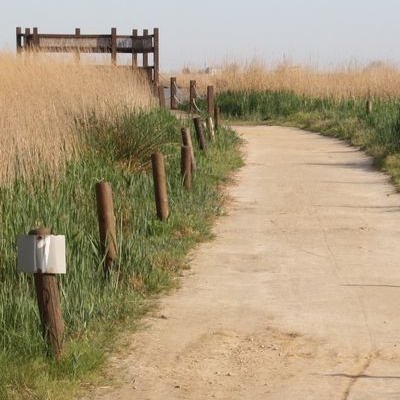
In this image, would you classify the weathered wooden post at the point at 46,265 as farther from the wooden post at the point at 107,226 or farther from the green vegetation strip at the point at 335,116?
the green vegetation strip at the point at 335,116

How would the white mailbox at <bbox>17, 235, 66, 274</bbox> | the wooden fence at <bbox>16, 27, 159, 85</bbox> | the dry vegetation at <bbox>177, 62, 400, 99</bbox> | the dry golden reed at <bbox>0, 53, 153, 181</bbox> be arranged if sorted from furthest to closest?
the dry vegetation at <bbox>177, 62, 400, 99</bbox>, the wooden fence at <bbox>16, 27, 159, 85</bbox>, the dry golden reed at <bbox>0, 53, 153, 181</bbox>, the white mailbox at <bbox>17, 235, 66, 274</bbox>

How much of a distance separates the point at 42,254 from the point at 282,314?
2.15 metres

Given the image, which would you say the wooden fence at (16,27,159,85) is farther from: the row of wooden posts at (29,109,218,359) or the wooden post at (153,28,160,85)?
the row of wooden posts at (29,109,218,359)

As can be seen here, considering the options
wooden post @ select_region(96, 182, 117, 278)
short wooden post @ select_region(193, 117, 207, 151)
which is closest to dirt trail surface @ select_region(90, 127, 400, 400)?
wooden post @ select_region(96, 182, 117, 278)

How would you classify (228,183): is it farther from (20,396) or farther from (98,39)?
(98,39)

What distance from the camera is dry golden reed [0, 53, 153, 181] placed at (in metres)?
9.55

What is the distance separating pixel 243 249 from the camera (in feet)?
32.7

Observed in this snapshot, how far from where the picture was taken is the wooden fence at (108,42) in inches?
1107

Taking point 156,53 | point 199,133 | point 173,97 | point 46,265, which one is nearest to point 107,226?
point 46,265

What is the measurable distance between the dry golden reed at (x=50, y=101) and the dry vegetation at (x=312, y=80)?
481 inches

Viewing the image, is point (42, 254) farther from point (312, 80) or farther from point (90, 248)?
point (312, 80)

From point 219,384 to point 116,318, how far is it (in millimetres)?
1416

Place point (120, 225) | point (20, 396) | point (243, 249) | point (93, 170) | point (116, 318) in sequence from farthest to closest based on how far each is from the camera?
point (93, 170) → point (243, 249) → point (120, 225) → point (116, 318) → point (20, 396)

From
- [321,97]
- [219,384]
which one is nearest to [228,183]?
[219,384]
